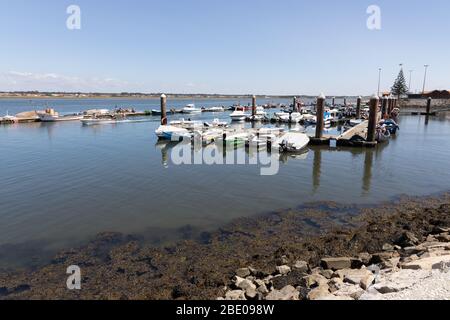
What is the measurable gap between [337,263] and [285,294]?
202cm

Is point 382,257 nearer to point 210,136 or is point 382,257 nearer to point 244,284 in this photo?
point 244,284

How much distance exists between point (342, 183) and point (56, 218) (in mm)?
13559

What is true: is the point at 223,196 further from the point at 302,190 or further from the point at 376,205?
the point at 376,205

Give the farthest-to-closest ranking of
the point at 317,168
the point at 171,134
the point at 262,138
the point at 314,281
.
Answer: the point at 171,134, the point at 262,138, the point at 317,168, the point at 314,281

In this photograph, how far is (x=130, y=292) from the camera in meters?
7.64

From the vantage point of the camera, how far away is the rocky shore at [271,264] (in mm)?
6723

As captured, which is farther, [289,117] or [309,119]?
[289,117]

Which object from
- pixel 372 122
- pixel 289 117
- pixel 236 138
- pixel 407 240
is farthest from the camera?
pixel 289 117

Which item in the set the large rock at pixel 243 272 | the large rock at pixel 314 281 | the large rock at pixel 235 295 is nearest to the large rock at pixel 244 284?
the large rock at pixel 235 295

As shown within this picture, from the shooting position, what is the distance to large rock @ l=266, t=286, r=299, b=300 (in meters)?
6.63

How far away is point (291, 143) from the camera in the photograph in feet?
82.9

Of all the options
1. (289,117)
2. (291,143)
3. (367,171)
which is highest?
(289,117)

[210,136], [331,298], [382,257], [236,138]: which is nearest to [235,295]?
[331,298]
